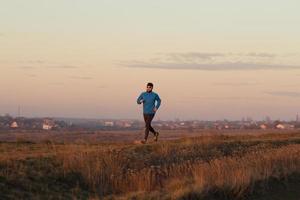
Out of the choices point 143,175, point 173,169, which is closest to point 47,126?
point 173,169

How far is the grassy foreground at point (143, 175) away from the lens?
1596 cm

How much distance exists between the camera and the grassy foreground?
1596 centimetres

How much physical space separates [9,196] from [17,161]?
2.59m

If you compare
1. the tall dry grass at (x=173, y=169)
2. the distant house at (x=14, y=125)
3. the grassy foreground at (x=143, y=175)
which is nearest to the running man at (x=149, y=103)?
the tall dry grass at (x=173, y=169)

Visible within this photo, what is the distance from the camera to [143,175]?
17.5m

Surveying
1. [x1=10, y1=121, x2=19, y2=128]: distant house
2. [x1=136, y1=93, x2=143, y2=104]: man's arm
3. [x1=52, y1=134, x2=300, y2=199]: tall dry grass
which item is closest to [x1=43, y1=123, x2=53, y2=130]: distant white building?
[x1=10, y1=121, x2=19, y2=128]: distant house

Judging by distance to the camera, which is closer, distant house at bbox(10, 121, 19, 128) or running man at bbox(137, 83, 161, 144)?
running man at bbox(137, 83, 161, 144)

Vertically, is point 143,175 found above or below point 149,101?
below

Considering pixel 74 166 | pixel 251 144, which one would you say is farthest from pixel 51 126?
pixel 74 166

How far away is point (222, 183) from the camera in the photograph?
56.0 ft

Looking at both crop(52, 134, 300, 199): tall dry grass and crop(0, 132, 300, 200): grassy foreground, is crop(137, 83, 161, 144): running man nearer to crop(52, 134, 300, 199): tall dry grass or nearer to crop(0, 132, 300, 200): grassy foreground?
crop(52, 134, 300, 199): tall dry grass

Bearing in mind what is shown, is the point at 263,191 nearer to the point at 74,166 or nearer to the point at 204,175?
the point at 204,175

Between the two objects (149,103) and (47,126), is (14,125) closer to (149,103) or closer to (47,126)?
(47,126)

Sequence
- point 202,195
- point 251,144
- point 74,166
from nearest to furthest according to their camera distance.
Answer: point 202,195, point 74,166, point 251,144
